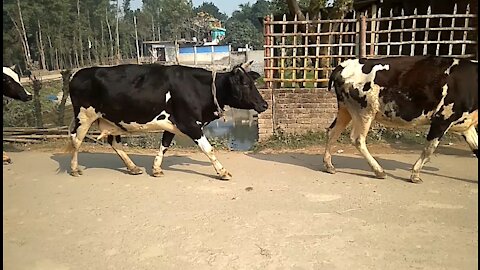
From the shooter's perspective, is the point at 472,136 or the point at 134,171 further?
the point at 134,171

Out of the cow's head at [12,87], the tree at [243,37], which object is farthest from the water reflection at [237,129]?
the tree at [243,37]

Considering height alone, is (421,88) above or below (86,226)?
above

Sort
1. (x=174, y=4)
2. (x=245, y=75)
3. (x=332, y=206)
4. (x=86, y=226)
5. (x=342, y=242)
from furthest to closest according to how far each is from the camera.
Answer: (x=174, y=4), (x=245, y=75), (x=332, y=206), (x=86, y=226), (x=342, y=242)

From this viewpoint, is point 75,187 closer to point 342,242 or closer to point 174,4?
point 342,242

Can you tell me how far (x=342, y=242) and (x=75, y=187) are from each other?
134 inches

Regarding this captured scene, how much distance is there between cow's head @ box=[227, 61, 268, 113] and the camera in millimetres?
5691

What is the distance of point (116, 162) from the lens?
6.93 metres

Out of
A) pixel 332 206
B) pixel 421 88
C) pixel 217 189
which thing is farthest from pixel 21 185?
pixel 421 88

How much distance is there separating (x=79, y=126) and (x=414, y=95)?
4.28 meters

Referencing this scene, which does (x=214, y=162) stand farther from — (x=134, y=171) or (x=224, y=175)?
(x=134, y=171)

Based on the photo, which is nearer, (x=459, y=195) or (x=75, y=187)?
(x=459, y=195)

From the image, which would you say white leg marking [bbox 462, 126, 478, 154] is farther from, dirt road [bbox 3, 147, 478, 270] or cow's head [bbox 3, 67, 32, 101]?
cow's head [bbox 3, 67, 32, 101]

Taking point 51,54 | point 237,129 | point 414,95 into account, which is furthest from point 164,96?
point 51,54

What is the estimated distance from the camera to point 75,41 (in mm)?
40031
